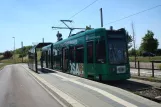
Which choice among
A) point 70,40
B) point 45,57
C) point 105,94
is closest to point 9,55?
point 45,57

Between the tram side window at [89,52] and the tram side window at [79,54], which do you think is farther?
the tram side window at [79,54]

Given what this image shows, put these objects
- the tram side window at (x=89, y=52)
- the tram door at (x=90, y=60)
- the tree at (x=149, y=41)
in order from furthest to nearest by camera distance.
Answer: the tree at (x=149, y=41)
the tram side window at (x=89, y=52)
the tram door at (x=90, y=60)

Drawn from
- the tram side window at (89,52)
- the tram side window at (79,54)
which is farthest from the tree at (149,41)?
the tram side window at (89,52)

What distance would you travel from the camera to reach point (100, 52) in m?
18.2

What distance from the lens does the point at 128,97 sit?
36.6ft

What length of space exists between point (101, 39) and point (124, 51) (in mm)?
1614

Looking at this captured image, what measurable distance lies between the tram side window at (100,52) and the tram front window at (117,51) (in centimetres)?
37

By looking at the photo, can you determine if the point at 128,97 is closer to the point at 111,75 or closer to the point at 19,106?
the point at 19,106

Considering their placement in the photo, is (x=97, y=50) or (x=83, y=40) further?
(x=83, y=40)

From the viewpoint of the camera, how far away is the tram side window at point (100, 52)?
18.1 m

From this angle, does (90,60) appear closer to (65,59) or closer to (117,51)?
(117,51)

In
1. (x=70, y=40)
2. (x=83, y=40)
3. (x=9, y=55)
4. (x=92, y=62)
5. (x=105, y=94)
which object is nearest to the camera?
(x=105, y=94)

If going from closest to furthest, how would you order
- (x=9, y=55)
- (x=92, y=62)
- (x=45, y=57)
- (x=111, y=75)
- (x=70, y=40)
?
(x=111, y=75)
(x=92, y=62)
(x=70, y=40)
(x=45, y=57)
(x=9, y=55)

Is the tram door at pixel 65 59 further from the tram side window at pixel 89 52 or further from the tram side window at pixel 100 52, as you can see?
the tram side window at pixel 100 52
